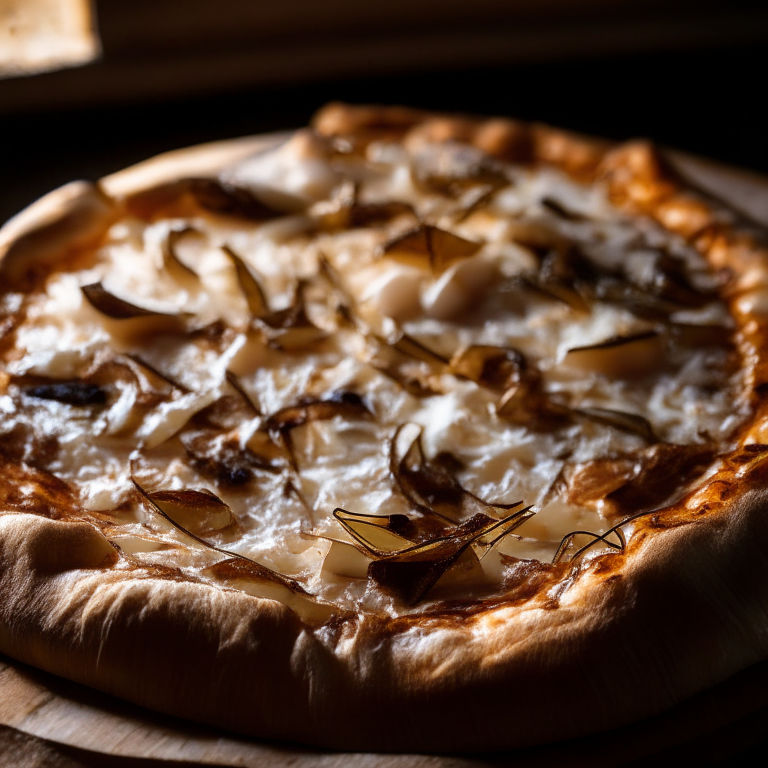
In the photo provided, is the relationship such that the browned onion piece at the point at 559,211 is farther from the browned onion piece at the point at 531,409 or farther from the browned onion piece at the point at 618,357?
the browned onion piece at the point at 531,409

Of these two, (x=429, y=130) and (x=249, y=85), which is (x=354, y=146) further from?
(x=249, y=85)

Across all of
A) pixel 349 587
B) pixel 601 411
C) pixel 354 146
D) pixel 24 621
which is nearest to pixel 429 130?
pixel 354 146

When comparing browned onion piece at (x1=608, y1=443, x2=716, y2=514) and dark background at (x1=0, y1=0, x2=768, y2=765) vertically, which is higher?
dark background at (x1=0, y1=0, x2=768, y2=765)

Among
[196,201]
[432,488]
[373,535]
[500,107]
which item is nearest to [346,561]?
[373,535]

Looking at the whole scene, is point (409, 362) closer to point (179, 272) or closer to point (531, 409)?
point (531, 409)

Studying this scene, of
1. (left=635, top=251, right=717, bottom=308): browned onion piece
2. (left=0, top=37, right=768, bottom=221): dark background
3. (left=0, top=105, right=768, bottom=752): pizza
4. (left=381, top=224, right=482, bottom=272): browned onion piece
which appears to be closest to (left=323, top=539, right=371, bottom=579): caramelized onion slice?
(left=0, top=105, right=768, bottom=752): pizza

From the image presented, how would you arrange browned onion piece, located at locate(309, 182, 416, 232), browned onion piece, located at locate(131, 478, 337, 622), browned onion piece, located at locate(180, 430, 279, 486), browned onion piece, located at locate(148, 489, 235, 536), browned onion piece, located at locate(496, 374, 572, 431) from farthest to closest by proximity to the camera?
browned onion piece, located at locate(309, 182, 416, 232)
browned onion piece, located at locate(496, 374, 572, 431)
browned onion piece, located at locate(180, 430, 279, 486)
browned onion piece, located at locate(148, 489, 235, 536)
browned onion piece, located at locate(131, 478, 337, 622)

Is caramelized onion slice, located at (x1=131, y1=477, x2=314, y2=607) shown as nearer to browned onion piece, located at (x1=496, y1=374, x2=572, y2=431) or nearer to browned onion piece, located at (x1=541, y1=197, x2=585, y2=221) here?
browned onion piece, located at (x1=496, y1=374, x2=572, y2=431)

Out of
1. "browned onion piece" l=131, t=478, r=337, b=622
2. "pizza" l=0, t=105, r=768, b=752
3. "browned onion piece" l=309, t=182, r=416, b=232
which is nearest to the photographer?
"pizza" l=0, t=105, r=768, b=752
